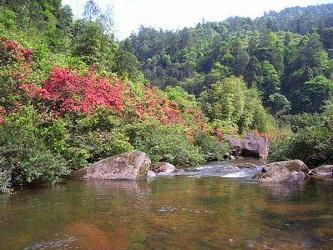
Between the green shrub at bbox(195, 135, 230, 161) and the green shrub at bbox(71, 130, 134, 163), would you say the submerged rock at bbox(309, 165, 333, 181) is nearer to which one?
the green shrub at bbox(71, 130, 134, 163)

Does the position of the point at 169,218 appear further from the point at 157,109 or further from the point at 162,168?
the point at 157,109

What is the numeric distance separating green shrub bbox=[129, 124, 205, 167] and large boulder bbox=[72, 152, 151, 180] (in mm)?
3738

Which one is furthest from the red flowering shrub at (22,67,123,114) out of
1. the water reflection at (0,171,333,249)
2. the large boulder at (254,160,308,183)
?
the large boulder at (254,160,308,183)

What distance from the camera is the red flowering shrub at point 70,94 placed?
21625 millimetres

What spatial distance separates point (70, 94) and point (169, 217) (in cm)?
1307

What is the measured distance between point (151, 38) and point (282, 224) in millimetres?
131553

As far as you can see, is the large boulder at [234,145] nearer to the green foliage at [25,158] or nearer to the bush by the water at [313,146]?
the bush by the water at [313,146]

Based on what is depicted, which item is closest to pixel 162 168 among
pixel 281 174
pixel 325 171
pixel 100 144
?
pixel 100 144

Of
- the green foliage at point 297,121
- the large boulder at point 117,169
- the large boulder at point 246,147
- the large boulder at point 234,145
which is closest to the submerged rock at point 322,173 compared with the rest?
the large boulder at point 117,169

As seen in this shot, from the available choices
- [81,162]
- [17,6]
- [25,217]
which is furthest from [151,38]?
[25,217]

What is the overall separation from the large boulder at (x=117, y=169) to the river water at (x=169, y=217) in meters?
2.26

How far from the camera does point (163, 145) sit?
2469 centimetres

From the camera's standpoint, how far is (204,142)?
31.5m

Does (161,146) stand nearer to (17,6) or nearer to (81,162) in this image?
(81,162)
